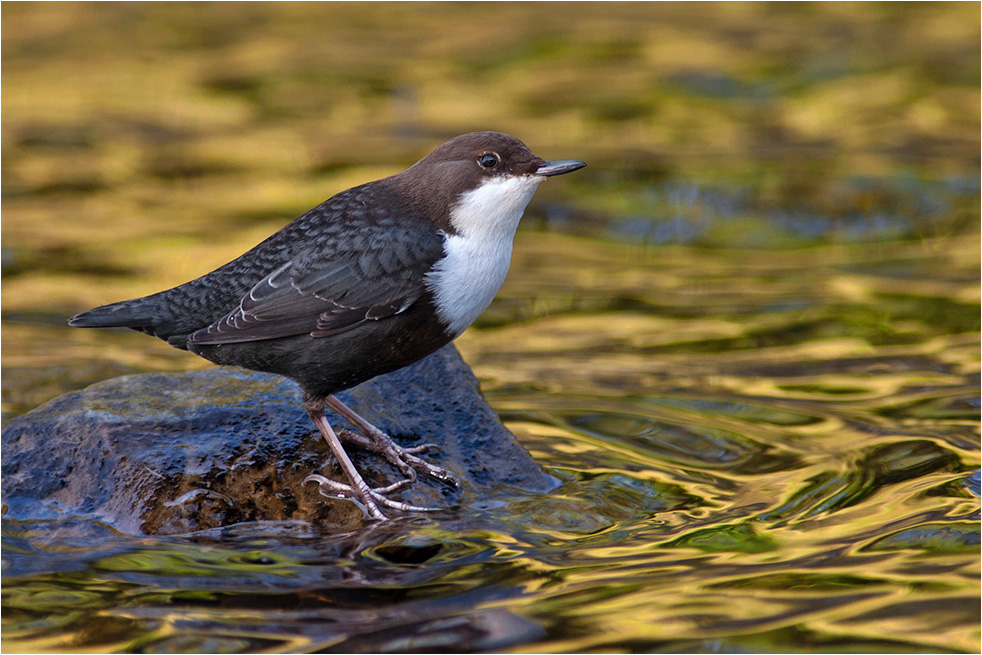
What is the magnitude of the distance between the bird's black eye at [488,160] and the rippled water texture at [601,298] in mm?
A: 1303

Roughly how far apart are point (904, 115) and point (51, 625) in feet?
28.4

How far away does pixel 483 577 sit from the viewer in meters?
3.92

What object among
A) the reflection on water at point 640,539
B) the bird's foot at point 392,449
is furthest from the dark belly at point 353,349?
the reflection on water at point 640,539

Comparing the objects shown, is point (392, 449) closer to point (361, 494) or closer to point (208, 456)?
point (361, 494)

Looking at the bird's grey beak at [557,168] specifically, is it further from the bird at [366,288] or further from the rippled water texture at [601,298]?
the rippled water texture at [601,298]

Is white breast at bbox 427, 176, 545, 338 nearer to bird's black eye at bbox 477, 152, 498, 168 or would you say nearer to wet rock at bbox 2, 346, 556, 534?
bird's black eye at bbox 477, 152, 498, 168

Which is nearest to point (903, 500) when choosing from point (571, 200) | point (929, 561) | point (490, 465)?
point (929, 561)

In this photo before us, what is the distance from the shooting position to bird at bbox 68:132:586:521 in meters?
4.29


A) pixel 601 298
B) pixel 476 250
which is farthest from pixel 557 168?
pixel 601 298

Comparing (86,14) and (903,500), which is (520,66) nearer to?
(86,14)

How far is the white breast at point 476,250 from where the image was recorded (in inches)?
169

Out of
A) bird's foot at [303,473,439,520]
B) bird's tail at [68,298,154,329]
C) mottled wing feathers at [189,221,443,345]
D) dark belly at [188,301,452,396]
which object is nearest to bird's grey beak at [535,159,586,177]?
mottled wing feathers at [189,221,443,345]

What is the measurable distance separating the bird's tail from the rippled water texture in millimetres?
783

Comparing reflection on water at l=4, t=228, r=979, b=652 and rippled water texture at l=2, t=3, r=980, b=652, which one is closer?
reflection on water at l=4, t=228, r=979, b=652
